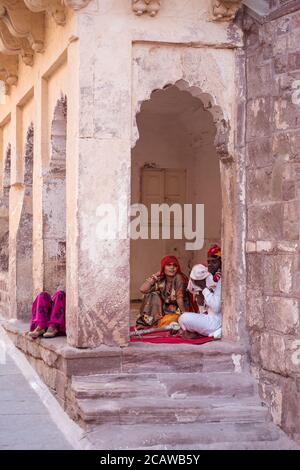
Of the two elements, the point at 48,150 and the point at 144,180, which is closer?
the point at 48,150

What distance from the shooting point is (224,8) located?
624cm

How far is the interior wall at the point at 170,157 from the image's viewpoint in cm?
1041

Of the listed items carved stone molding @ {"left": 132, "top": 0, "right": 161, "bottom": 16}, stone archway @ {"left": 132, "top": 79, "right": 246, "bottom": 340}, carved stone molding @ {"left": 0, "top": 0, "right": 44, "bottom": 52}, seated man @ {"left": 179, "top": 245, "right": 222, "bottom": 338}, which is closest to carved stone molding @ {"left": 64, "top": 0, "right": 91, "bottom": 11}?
carved stone molding @ {"left": 132, "top": 0, "right": 161, "bottom": 16}

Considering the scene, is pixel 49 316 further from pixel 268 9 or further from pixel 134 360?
pixel 268 9

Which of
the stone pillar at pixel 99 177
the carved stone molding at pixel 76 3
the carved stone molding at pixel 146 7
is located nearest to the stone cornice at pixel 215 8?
the carved stone molding at pixel 146 7

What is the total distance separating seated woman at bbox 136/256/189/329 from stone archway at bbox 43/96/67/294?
0.99 m

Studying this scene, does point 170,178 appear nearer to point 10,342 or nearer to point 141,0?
point 10,342

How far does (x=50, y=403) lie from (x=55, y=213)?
223 centimetres

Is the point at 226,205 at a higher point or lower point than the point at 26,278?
higher

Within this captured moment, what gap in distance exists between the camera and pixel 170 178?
1083 cm

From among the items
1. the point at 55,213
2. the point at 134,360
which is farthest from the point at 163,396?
the point at 55,213

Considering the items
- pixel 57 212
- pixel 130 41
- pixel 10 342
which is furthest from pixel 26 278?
pixel 130 41

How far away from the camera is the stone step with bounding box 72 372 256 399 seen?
224 inches

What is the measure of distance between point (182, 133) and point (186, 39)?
4.56 m
